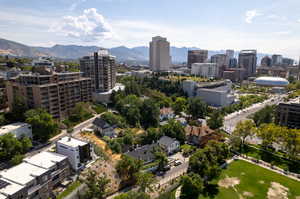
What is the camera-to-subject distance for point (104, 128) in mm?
50875

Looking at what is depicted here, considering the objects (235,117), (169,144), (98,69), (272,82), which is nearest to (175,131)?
(169,144)

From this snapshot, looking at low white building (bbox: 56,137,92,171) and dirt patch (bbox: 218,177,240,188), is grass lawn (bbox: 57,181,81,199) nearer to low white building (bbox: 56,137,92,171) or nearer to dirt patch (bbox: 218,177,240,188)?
low white building (bbox: 56,137,92,171)

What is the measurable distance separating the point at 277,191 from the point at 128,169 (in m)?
28.2

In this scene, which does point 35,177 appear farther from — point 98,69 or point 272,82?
point 272,82

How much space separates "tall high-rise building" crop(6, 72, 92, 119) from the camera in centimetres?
5165

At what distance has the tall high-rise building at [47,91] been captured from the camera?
51.7 m

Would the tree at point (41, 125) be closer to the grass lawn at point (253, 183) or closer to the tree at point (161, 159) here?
the tree at point (161, 159)

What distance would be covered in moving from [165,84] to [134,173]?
73.4 m

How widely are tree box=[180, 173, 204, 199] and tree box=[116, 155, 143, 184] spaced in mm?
8681

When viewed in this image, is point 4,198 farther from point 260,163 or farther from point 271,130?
point 271,130

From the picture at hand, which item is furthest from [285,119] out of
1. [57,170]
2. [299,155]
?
[57,170]

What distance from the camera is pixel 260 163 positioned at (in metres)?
44.1

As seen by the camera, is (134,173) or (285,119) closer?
(134,173)

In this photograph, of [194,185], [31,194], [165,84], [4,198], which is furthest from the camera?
[165,84]
